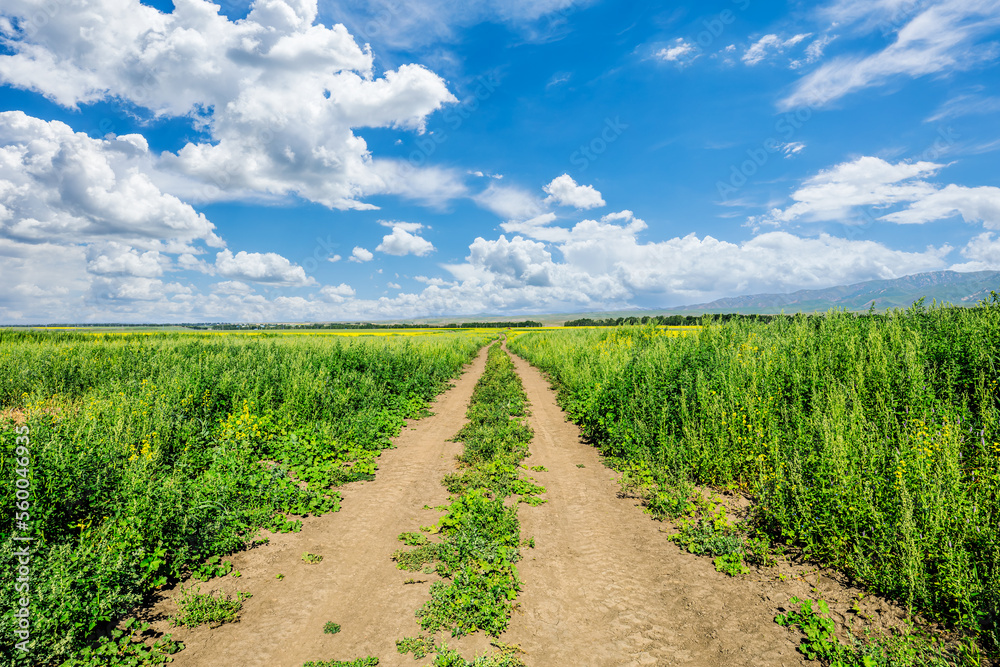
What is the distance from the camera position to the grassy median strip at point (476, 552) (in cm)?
374

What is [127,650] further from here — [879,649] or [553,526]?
[879,649]

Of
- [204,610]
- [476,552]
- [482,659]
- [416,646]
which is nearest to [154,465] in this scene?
[204,610]

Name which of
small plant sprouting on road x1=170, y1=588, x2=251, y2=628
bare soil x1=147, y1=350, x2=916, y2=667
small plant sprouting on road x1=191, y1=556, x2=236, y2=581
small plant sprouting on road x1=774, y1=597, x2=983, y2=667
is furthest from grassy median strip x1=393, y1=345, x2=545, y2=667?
small plant sprouting on road x1=774, y1=597, x2=983, y2=667

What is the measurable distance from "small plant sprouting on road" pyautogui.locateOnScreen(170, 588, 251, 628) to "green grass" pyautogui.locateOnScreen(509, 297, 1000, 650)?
559 centimetres

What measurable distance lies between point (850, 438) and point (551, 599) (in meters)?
4.37

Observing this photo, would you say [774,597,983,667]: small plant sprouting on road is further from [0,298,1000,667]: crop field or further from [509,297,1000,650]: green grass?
[509,297,1000,650]: green grass

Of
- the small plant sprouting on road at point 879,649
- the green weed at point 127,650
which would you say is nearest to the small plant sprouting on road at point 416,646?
the green weed at point 127,650

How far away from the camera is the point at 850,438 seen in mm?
5184

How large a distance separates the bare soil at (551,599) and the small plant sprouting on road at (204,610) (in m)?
0.08

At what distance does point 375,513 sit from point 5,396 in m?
13.2

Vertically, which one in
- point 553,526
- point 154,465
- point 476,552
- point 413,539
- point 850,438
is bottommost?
point 553,526

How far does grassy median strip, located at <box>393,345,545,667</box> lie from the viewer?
12.3ft

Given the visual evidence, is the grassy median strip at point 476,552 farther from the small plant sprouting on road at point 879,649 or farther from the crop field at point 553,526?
the small plant sprouting on road at point 879,649

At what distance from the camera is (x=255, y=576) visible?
4652 millimetres
